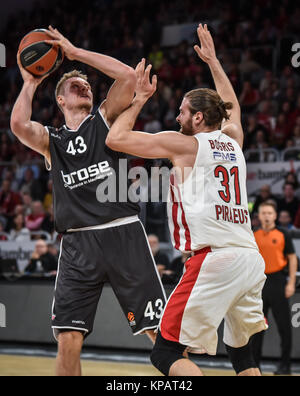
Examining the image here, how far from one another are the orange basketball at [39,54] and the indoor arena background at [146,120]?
11.7 ft

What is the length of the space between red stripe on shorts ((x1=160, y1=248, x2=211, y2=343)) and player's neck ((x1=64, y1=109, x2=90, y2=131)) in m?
1.48

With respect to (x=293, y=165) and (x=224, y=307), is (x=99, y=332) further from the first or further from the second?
(x=224, y=307)

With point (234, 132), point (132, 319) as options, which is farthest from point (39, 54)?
point (132, 319)

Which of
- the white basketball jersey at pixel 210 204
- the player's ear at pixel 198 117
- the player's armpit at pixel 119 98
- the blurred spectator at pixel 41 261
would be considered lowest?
the blurred spectator at pixel 41 261

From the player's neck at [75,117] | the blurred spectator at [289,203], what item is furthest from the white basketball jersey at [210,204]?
the blurred spectator at [289,203]

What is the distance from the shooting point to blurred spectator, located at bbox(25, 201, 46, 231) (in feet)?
36.2

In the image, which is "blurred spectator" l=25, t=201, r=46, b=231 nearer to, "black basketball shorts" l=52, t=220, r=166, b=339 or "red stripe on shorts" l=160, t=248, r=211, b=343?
"black basketball shorts" l=52, t=220, r=166, b=339

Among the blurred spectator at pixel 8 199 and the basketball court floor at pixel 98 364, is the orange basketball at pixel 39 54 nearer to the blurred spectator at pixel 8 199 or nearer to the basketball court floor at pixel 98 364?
the basketball court floor at pixel 98 364

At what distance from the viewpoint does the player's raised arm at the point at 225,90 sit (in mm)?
4466

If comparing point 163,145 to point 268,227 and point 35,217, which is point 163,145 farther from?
point 35,217

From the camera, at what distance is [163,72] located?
1444 centimetres

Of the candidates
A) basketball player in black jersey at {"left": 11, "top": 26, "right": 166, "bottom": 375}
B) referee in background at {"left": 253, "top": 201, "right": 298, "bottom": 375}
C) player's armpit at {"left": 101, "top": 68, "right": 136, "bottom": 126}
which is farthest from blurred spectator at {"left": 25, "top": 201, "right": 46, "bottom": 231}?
player's armpit at {"left": 101, "top": 68, "right": 136, "bottom": 126}

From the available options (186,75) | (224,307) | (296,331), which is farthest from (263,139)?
(224,307)

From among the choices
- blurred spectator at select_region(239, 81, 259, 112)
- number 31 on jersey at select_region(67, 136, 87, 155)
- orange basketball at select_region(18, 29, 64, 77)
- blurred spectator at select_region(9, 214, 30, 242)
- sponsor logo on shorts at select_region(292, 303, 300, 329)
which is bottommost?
sponsor logo on shorts at select_region(292, 303, 300, 329)
